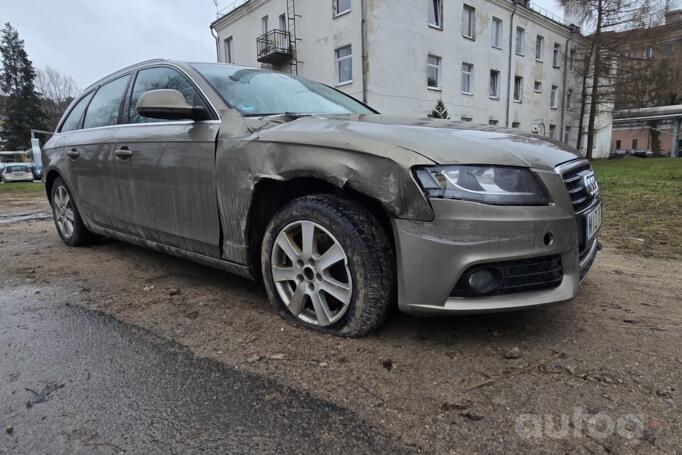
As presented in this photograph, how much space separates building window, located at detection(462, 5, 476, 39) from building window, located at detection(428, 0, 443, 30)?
2.05 m

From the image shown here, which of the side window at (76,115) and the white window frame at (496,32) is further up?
the white window frame at (496,32)

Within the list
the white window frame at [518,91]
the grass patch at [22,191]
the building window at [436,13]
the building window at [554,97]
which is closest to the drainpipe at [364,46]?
the building window at [436,13]

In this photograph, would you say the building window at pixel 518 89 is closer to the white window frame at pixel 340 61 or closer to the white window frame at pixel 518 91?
the white window frame at pixel 518 91

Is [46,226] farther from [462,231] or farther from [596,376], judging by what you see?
[596,376]

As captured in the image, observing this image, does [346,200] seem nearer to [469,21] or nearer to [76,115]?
[76,115]

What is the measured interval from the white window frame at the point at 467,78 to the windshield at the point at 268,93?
20392mm

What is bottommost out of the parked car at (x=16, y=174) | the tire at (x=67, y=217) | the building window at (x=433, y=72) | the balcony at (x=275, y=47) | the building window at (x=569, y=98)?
the parked car at (x=16, y=174)

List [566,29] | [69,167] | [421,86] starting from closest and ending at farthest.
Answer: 1. [69,167]
2. [421,86]
3. [566,29]

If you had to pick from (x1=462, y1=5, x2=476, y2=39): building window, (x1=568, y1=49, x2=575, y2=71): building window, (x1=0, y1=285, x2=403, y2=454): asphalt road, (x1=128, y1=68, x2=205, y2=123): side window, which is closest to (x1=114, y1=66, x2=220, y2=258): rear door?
(x1=128, y1=68, x2=205, y2=123): side window

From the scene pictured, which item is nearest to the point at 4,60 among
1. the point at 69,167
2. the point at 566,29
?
the point at 566,29

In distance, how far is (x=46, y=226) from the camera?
6148mm

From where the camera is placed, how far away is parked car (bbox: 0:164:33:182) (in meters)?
28.0

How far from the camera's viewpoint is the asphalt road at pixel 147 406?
150 centimetres

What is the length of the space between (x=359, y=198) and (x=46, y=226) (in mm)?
5738
